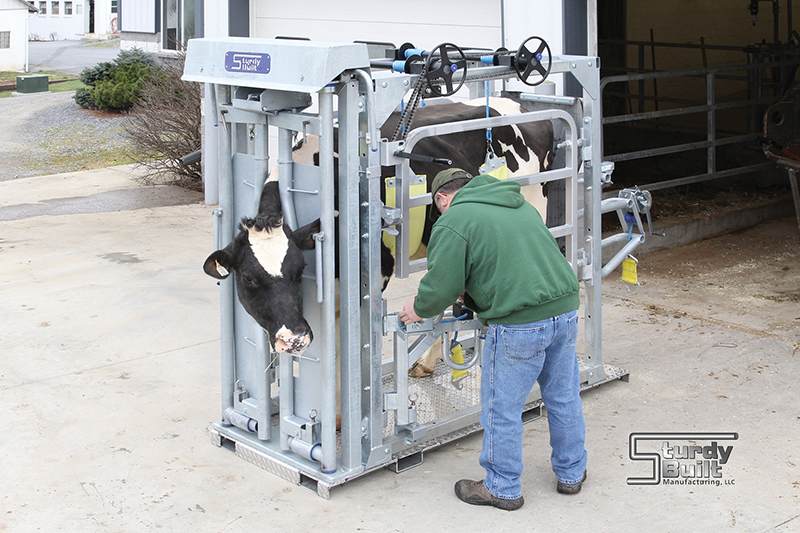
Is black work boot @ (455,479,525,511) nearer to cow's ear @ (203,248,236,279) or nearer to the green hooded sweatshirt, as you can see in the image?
the green hooded sweatshirt

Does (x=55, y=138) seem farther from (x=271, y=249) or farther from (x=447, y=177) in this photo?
(x=447, y=177)

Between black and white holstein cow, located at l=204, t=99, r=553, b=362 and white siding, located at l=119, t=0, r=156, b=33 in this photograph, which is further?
white siding, located at l=119, t=0, r=156, b=33

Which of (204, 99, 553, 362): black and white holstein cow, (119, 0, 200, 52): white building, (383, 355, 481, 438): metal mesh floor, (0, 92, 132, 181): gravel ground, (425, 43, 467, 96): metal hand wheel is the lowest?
(383, 355, 481, 438): metal mesh floor

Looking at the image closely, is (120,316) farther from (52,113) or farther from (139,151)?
(52,113)

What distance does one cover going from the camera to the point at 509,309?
4082mm

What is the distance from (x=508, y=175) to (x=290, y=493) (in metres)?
2.16

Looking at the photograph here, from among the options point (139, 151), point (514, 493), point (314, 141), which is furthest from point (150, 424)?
point (139, 151)

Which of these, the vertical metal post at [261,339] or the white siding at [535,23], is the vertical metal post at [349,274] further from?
the white siding at [535,23]

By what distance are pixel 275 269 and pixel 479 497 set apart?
4.66 ft

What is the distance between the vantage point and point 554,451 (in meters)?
4.40

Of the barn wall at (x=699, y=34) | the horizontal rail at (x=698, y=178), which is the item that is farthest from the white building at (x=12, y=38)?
the horizontal rail at (x=698, y=178)

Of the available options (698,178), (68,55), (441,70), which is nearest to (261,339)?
(441,70)

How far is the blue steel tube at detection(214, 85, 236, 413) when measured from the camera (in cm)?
469

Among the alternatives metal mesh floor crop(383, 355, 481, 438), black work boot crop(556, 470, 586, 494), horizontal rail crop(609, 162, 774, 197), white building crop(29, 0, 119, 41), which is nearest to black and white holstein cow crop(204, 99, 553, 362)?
metal mesh floor crop(383, 355, 481, 438)
